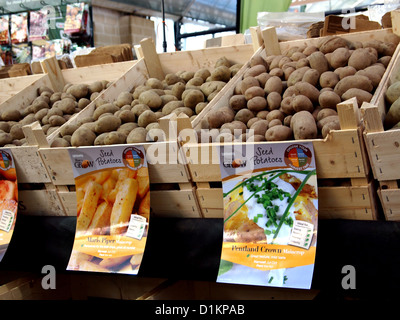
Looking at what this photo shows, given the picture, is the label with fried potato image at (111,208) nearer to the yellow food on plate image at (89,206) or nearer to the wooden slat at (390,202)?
the yellow food on plate image at (89,206)

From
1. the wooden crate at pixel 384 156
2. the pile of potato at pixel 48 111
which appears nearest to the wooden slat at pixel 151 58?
the pile of potato at pixel 48 111

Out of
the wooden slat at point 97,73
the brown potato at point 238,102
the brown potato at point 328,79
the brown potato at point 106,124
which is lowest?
the brown potato at point 106,124

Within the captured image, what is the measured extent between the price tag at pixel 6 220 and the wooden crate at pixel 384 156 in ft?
4.54

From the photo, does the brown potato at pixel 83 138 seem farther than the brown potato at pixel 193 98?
No

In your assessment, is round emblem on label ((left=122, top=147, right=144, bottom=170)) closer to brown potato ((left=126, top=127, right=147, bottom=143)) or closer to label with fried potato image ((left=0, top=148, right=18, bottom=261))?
brown potato ((left=126, top=127, right=147, bottom=143))

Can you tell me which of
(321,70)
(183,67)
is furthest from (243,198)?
(183,67)

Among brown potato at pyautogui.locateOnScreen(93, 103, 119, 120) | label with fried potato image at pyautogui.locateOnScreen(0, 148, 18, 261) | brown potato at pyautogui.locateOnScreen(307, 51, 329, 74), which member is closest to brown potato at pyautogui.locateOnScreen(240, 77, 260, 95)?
brown potato at pyautogui.locateOnScreen(307, 51, 329, 74)

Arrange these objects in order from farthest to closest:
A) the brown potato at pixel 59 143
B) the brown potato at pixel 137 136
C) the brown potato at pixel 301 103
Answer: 1. the brown potato at pixel 59 143
2. the brown potato at pixel 137 136
3. the brown potato at pixel 301 103

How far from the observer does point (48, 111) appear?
8.10 feet

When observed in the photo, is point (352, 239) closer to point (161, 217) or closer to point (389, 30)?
point (161, 217)

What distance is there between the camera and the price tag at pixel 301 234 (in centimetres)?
117

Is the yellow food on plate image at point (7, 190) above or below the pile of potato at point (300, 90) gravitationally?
below

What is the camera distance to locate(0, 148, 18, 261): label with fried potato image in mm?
1699
